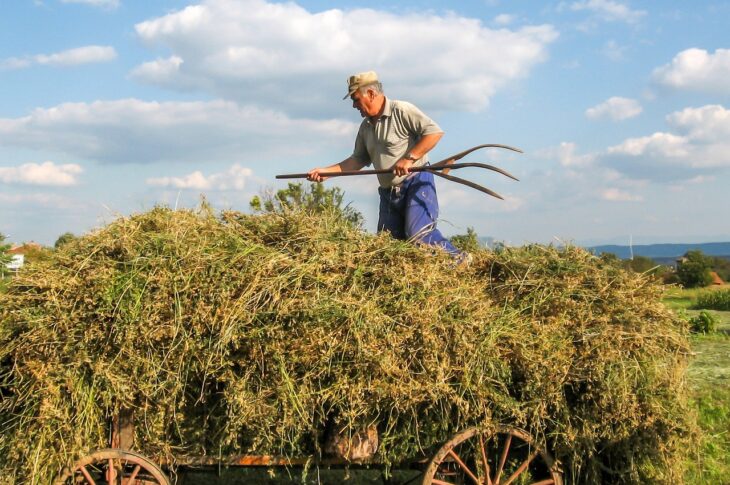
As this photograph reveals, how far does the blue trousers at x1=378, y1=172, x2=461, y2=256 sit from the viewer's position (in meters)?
4.62

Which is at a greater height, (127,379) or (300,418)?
(127,379)

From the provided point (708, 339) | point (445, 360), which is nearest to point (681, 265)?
point (708, 339)

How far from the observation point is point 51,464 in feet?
10.7

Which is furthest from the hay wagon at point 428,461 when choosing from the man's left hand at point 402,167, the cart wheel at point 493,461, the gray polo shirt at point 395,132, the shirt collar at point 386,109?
the shirt collar at point 386,109

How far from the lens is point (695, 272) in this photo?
2523 cm

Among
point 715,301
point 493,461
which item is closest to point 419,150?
point 493,461

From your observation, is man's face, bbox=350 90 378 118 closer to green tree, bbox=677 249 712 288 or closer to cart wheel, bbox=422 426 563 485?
cart wheel, bbox=422 426 563 485

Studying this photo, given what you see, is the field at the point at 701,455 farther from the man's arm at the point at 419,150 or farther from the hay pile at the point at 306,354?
the man's arm at the point at 419,150

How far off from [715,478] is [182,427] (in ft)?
11.5

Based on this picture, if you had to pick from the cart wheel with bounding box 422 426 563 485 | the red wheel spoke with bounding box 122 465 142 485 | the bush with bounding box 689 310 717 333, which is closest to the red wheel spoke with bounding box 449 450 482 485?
the cart wheel with bounding box 422 426 563 485

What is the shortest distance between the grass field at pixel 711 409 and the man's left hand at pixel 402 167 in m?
1.82

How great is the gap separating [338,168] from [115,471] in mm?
2718

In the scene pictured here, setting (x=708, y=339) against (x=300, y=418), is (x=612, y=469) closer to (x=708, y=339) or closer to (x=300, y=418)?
(x=300, y=418)

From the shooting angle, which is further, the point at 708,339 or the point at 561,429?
the point at 708,339
